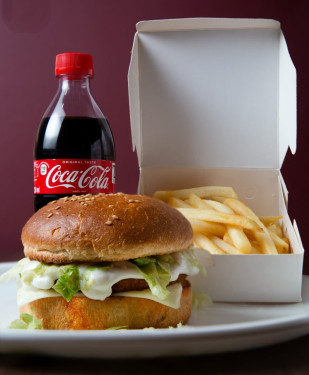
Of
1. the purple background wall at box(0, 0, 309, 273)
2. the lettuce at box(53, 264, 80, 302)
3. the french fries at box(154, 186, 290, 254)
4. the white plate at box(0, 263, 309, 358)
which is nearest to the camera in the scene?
the white plate at box(0, 263, 309, 358)

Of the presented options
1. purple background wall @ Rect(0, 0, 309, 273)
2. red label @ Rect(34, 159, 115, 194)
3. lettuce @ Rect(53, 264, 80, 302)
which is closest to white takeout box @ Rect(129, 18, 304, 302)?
red label @ Rect(34, 159, 115, 194)

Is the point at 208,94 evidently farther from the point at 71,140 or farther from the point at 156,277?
the point at 156,277

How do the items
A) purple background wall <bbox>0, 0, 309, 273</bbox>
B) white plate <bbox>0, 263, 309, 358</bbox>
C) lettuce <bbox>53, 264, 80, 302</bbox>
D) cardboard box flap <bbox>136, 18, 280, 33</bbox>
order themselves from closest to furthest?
white plate <bbox>0, 263, 309, 358</bbox>
lettuce <bbox>53, 264, 80, 302</bbox>
cardboard box flap <bbox>136, 18, 280, 33</bbox>
purple background wall <bbox>0, 0, 309, 273</bbox>

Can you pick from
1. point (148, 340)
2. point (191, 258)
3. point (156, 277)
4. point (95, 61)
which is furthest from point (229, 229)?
point (95, 61)

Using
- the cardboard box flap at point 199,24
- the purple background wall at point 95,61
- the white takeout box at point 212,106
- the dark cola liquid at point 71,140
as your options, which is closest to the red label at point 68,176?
the dark cola liquid at point 71,140

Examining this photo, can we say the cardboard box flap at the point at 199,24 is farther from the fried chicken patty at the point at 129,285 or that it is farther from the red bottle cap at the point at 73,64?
the fried chicken patty at the point at 129,285

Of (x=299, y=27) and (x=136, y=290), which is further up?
(x=299, y=27)

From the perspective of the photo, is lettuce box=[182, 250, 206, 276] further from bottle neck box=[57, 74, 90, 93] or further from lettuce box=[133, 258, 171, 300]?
bottle neck box=[57, 74, 90, 93]

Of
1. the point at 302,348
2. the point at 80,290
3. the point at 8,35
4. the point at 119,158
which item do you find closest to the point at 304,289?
the point at 302,348

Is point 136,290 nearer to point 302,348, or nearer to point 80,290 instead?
point 80,290
